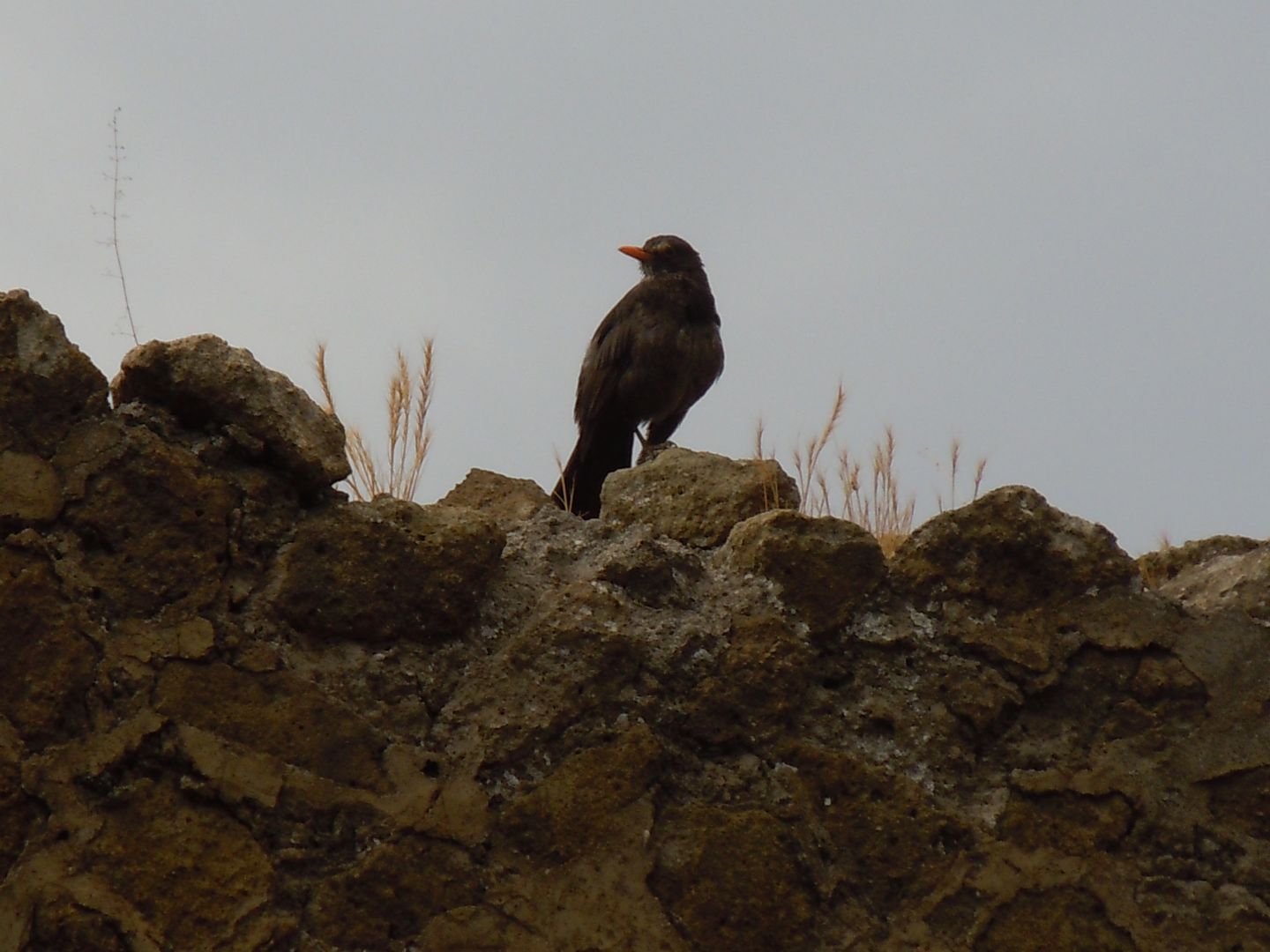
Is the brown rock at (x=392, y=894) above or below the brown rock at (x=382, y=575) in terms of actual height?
below

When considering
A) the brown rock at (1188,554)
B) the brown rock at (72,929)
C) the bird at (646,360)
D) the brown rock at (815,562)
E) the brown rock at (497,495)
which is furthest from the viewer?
the bird at (646,360)

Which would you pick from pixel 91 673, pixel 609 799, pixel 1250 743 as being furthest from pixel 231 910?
pixel 1250 743

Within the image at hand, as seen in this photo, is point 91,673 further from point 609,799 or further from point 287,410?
point 609,799

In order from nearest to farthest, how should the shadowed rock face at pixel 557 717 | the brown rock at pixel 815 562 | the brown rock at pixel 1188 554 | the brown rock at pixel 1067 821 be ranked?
the shadowed rock face at pixel 557 717, the brown rock at pixel 1067 821, the brown rock at pixel 815 562, the brown rock at pixel 1188 554

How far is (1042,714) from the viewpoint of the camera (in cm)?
243

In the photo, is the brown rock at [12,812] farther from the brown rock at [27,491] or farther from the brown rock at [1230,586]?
the brown rock at [1230,586]

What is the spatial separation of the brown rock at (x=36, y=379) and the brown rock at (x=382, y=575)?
0.41m

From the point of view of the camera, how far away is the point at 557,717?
87.9 inches

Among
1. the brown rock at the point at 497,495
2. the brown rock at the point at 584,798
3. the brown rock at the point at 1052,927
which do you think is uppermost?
the brown rock at the point at 497,495

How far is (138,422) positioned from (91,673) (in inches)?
16.3

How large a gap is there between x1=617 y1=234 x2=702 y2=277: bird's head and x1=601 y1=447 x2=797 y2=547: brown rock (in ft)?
10.7

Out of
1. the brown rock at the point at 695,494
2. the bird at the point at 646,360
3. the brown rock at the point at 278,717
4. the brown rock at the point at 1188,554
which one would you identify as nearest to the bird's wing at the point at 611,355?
the bird at the point at 646,360

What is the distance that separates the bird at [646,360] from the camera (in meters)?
5.90

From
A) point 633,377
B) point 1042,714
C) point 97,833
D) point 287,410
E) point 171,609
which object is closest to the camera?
point 97,833
